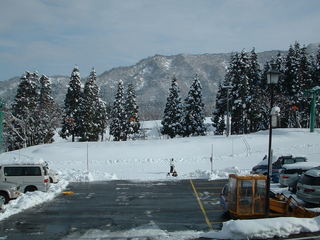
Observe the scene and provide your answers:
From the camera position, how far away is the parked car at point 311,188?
17.2 metres

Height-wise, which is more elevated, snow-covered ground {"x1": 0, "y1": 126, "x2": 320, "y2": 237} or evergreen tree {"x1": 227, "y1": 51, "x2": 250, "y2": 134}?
evergreen tree {"x1": 227, "y1": 51, "x2": 250, "y2": 134}

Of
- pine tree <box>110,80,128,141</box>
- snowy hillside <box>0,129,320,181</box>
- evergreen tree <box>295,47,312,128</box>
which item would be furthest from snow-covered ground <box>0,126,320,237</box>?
pine tree <box>110,80,128,141</box>

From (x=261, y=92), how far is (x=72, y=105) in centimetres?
3028

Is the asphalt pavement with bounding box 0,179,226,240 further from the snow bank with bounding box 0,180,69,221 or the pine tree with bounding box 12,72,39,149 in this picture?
the pine tree with bounding box 12,72,39,149

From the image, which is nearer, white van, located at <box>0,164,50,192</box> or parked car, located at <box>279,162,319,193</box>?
white van, located at <box>0,164,50,192</box>

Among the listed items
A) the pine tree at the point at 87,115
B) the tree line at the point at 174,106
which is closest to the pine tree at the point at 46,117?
the tree line at the point at 174,106

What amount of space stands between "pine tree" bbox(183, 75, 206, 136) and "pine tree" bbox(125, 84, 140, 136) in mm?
10132

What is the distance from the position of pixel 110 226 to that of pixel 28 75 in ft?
163

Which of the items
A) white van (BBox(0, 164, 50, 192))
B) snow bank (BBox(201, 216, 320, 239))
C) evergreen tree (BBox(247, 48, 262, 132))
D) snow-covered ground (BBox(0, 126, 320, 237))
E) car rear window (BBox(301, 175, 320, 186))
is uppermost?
evergreen tree (BBox(247, 48, 262, 132))

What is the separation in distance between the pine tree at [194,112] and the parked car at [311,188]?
150ft

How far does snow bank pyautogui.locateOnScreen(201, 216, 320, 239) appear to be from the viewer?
36.5ft

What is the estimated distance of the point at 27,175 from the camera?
21094 millimetres

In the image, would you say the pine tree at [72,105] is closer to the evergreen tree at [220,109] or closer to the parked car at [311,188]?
the evergreen tree at [220,109]

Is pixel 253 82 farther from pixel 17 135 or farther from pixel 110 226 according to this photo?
pixel 110 226
